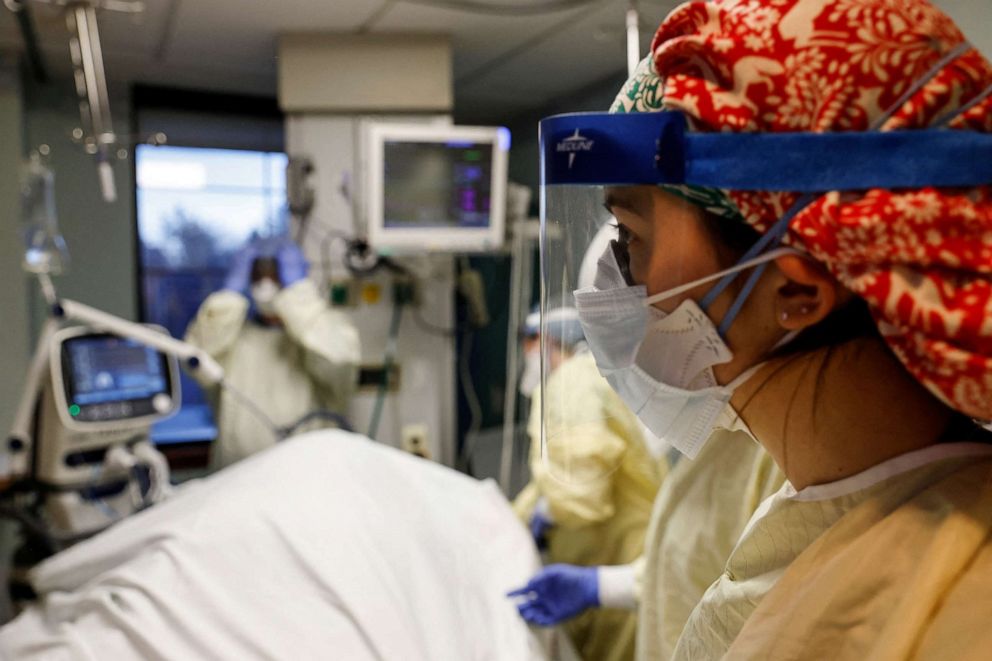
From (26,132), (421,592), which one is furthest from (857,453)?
(26,132)

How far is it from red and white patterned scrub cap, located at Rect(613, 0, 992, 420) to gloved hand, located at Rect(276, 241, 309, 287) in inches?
100

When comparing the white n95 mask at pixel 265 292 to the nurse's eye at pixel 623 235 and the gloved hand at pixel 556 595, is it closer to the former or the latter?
the gloved hand at pixel 556 595

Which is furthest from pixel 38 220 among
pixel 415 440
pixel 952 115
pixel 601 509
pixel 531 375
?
pixel 952 115

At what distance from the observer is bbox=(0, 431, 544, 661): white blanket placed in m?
1.19

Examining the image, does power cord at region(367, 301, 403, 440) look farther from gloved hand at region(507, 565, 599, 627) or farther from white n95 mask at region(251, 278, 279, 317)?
gloved hand at region(507, 565, 599, 627)

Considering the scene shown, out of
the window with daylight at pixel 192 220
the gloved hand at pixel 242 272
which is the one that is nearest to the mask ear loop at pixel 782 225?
the gloved hand at pixel 242 272

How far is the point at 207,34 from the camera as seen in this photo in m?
2.80

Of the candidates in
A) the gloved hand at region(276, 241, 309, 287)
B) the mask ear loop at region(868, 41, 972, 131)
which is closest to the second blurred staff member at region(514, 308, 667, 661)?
the mask ear loop at region(868, 41, 972, 131)

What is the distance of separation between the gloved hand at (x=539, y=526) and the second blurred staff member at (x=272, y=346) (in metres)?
1.11

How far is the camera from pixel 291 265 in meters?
2.96

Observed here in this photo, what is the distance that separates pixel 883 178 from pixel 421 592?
114 cm

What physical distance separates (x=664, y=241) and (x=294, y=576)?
994mm

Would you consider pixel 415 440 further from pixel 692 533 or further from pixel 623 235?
pixel 623 235

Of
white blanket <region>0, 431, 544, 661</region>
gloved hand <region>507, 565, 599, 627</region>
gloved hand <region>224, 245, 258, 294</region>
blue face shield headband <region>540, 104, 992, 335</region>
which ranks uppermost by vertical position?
blue face shield headband <region>540, 104, 992, 335</region>
